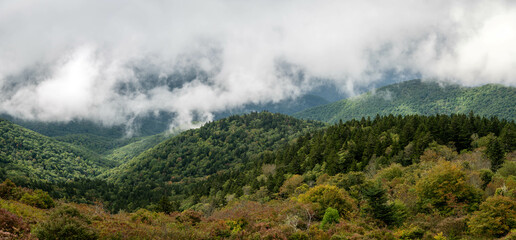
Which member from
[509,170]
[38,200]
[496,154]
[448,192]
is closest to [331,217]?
[448,192]

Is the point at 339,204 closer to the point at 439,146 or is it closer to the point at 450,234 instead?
the point at 450,234

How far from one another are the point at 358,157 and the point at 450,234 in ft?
181

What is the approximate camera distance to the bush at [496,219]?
114ft

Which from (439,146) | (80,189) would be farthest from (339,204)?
(80,189)

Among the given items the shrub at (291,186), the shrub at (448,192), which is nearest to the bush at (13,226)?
the shrub at (448,192)

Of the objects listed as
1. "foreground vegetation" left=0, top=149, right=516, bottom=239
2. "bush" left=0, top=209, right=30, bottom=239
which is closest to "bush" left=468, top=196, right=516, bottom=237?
"foreground vegetation" left=0, top=149, right=516, bottom=239

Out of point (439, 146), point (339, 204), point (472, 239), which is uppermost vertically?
point (439, 146)

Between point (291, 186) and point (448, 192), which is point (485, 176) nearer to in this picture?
point (448, 192)

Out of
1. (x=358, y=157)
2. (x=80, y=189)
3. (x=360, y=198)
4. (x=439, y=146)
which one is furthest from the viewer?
(x=80, y=189)

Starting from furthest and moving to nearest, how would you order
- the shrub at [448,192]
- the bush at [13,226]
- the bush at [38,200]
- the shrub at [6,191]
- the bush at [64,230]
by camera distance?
the shrub at [448,192] < the shrub at [6,191] < the bush at [38,200] < the bush at [13,226] < the bush at [64,230]

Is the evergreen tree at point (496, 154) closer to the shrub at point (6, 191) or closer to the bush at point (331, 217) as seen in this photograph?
the bush at point (331, 217)

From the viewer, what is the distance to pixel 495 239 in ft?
110

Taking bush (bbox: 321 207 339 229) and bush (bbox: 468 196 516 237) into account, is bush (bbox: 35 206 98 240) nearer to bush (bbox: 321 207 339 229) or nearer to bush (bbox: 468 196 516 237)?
bush (bbox: 321 207 339 229)

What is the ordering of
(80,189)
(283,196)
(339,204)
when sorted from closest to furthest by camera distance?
(339,204), (283,196), (80,189)
